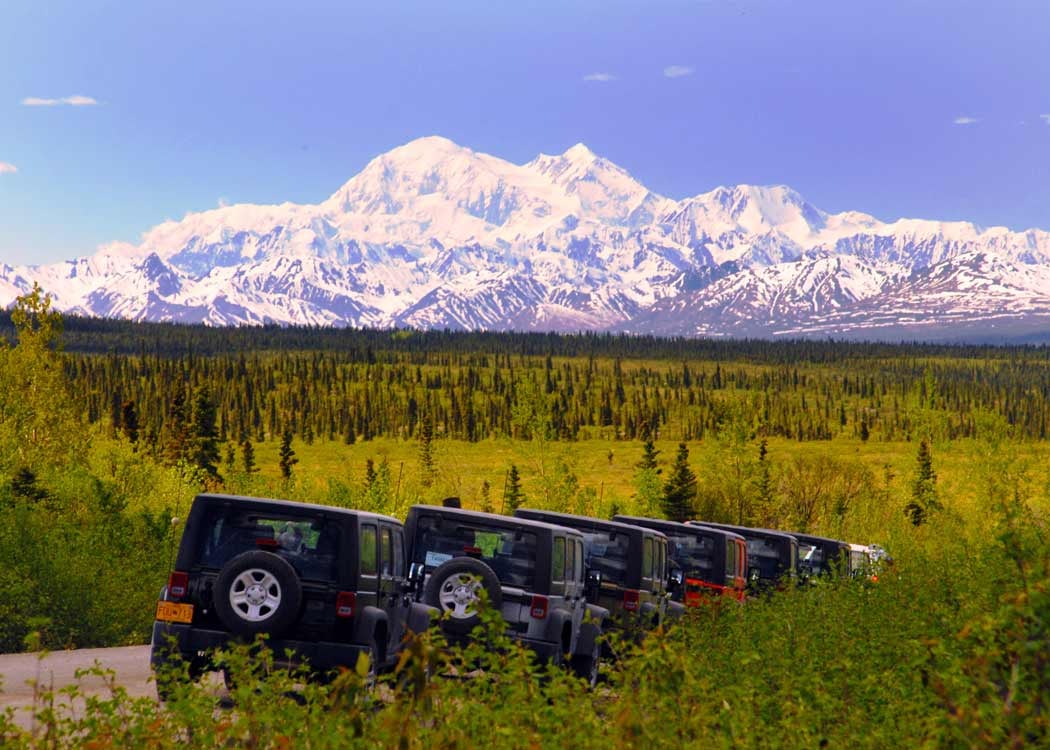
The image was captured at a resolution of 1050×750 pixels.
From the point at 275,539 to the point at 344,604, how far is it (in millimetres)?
1070

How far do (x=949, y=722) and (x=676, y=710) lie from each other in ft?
7.01

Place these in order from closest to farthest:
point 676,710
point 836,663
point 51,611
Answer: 1. point 676,710
2. point 836,663
3. point 51,611

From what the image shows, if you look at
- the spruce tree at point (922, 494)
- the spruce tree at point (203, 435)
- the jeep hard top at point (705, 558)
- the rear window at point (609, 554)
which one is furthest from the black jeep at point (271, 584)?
the spruce tree at point (203, 435)

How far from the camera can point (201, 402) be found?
105812 millimetres

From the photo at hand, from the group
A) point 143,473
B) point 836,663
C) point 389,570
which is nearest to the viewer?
point 836,663

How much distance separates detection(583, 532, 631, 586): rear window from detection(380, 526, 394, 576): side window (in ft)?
19.7

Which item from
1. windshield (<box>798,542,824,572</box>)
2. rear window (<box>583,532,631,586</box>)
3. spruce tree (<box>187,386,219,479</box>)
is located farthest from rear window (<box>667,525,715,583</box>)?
spruce tree (<box>187,386,219,479</box>)

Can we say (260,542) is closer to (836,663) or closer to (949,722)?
(836,663)

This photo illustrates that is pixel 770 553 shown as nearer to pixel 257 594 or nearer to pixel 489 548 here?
pixel 489 548

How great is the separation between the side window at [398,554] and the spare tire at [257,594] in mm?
2316

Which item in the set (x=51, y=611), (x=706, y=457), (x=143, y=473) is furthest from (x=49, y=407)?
(x=706, y=457)

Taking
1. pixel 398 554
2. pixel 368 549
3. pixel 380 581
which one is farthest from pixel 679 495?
pixel 368 549

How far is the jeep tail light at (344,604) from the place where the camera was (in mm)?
15289

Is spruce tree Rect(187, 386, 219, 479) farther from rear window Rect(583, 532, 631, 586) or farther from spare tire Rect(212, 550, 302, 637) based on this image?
spare tire Rect(212, 550, 302, 637)
